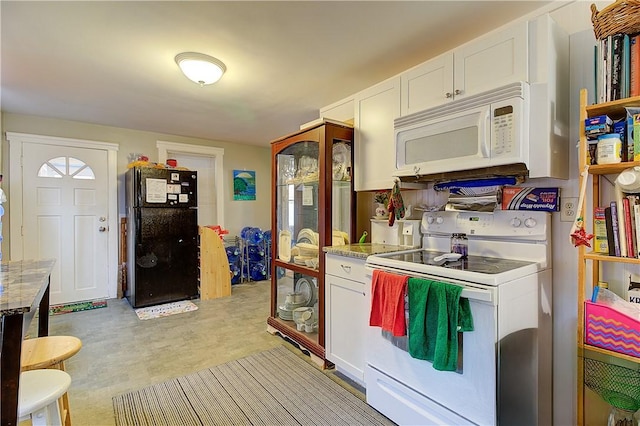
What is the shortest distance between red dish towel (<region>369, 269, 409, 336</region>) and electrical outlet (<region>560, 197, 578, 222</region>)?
3.08ft

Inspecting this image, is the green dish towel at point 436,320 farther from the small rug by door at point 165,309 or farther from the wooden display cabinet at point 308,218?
the small rug by door at point 165,309

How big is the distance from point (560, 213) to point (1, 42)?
12.1ft

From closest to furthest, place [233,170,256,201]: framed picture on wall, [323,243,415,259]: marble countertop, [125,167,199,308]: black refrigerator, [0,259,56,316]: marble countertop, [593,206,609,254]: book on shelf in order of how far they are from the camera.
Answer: [0,259,56,316]: marble countertop < [593,206,609,254]: book on shelf < [323,243,415,259]: marble countertop < [125,167,199,308]: black refrigerator < [233,170,256,201]: framed picture on wall

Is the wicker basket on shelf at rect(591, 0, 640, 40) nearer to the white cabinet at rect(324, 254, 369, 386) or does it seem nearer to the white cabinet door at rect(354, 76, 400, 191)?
the white cabinet door at rect(354, 76, 400, 191)

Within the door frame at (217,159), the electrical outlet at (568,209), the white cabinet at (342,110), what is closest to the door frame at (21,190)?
the door frame at (217,159)

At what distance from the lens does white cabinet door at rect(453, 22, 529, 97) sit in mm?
→ 1572

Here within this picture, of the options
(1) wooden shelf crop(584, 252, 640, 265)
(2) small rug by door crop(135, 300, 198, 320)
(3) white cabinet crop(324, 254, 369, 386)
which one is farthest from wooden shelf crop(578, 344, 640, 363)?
(2) small rug by door crop(135, 300, 198, 320)

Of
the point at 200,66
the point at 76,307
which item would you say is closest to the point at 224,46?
the point at 200,66

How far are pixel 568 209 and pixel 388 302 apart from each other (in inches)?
43.5

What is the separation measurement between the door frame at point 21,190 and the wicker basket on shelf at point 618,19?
4.96m

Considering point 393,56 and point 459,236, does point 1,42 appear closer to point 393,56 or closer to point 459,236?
point 393,56

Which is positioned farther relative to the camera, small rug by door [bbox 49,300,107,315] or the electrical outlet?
small rug by door [bbox 49,300,107,315]

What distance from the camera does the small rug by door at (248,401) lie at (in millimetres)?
1817

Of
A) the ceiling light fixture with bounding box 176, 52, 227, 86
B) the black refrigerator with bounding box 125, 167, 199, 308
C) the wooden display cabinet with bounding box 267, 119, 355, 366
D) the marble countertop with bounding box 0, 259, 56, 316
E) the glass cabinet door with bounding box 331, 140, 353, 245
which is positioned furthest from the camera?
the black refrigerator with bounding box 125, 167, 199, 308
